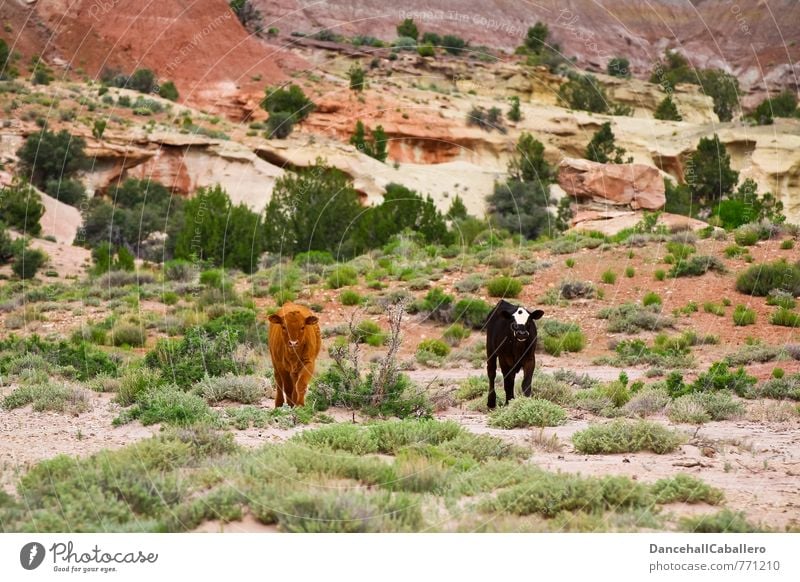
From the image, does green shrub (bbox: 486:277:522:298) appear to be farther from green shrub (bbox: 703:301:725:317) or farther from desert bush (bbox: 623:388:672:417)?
desert bush (bbox: 623:388:672:417)

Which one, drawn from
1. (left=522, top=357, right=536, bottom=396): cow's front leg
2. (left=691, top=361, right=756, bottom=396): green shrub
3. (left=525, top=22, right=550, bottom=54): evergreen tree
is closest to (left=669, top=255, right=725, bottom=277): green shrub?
(left=691, top=361, right=756, bottom=396): green shrub

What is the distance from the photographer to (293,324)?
12.3 m

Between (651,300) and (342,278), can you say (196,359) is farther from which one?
(651,300)

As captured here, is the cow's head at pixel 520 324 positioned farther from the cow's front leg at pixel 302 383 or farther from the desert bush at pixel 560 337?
the desert bush at pixel 560 337

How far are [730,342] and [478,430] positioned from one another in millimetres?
11254

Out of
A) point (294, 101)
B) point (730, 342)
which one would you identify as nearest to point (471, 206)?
point (294, 101)

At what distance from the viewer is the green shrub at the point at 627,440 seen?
390 inches

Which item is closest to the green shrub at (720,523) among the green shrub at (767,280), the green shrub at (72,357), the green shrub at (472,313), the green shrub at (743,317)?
the green shrub at (72,357)

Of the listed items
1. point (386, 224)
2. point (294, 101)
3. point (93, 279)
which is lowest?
point (93, 279)

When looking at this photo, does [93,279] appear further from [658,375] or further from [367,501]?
[367,501]

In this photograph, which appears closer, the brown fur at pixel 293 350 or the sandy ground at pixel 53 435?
the sandy ground at pixel 53 435

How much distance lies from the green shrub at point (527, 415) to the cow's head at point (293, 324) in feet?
9.02

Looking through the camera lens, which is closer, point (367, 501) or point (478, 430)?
point (367, 501)
